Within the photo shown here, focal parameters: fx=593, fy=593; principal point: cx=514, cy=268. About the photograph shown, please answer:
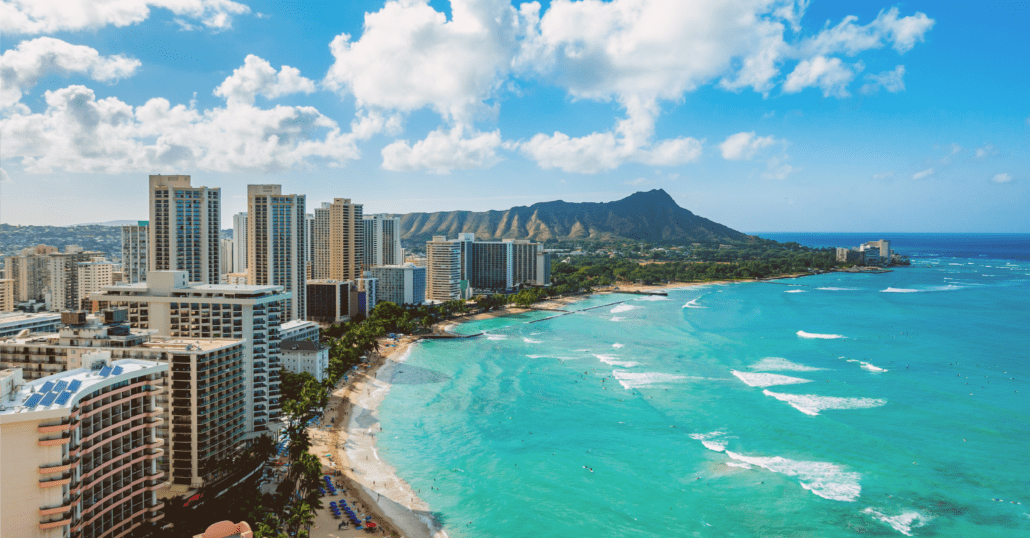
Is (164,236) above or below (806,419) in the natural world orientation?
above

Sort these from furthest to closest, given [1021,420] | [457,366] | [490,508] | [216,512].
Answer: [457,366] → [1021,420] → [490,508] → [216,512]

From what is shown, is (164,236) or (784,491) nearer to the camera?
(784,491)

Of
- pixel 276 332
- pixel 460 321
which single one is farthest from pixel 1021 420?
pixel 460 321

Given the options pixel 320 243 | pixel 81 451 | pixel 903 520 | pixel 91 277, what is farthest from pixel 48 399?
pixel 320 243

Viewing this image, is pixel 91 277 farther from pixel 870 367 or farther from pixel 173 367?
pixel 870 367

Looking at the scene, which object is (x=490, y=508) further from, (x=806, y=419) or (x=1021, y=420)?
(x=1021, y=420)

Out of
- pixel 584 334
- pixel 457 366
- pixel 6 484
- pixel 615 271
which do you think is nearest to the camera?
pixel 6 484

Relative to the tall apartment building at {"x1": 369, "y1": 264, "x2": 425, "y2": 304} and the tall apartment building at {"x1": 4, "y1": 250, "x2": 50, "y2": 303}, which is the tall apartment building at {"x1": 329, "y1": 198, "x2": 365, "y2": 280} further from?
the tall apartment building at {"x1": 4, "y1": 250, "x2": 50, "y2": 303}
